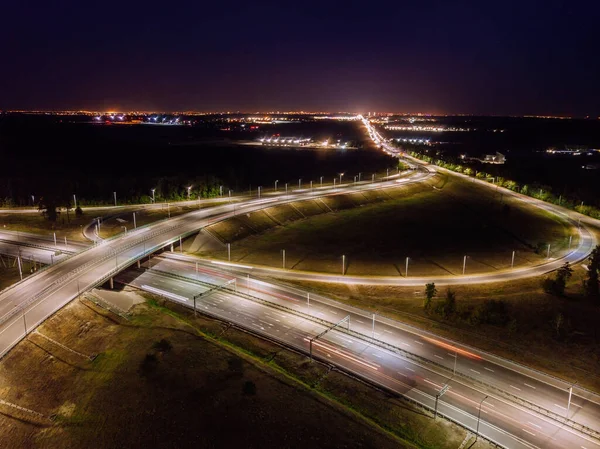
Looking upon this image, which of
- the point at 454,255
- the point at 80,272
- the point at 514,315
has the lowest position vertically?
the point at 454,255

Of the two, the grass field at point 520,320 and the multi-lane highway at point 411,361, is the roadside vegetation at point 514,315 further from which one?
the multi-lane highway at point 411,361

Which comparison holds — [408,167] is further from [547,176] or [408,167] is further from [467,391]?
[467,391]

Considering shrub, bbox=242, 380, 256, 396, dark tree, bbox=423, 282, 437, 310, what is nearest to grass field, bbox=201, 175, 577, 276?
dark tree, bbox=423, 282, 437, 310

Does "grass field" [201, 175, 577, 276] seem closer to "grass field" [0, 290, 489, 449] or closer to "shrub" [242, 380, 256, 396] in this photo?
"grass field" [0, 290, 489, 449]

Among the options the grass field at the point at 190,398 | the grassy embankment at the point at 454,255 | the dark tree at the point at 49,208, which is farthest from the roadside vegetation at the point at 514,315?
the dark tree at the point at 49,208

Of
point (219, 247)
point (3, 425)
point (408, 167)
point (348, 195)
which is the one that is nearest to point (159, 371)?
point (3, 425)

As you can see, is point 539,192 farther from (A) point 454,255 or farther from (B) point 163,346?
(B) point 163,346

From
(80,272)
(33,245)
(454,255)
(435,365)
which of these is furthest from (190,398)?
(454,255)
